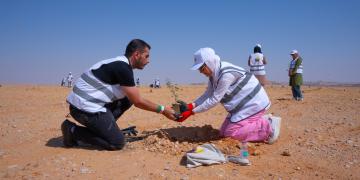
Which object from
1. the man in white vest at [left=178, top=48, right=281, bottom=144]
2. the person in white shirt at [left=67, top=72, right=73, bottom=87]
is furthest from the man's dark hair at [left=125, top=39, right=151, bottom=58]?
the person in white shirt at [left=67, top=72, right=73, bottom=87]

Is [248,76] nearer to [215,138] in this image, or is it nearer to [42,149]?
[215,138]

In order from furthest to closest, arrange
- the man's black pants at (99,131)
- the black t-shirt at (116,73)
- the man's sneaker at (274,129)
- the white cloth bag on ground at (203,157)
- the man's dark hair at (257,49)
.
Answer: the man's dark hair at (257,49)
the man's sneaker at (274,129)
the man's black pants at (99,131)
the black t-shirt at (116,73)
the white cloth bag on ground at (203,157)

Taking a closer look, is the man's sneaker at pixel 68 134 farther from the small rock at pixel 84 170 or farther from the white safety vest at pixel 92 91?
the small rock at pixel 84 170

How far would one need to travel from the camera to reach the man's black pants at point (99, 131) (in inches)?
163

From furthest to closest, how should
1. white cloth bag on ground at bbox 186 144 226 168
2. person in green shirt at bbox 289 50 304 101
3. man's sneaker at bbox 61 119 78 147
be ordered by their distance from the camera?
person in green shirt at bbox 289 50 304 101
man's sneaker at bbox 61 119 78 147
white cloth bag on ground at bbox 186 144 226 168

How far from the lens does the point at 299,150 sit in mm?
4270

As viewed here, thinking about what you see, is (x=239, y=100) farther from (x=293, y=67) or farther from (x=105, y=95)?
(x=293, y=67)

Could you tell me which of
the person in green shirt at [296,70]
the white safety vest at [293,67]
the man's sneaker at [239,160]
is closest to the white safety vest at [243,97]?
the man's sneaker at [239,160]

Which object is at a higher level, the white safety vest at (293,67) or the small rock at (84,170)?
the white safety vest at (293,67)

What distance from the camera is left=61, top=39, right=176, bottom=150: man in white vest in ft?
13.3

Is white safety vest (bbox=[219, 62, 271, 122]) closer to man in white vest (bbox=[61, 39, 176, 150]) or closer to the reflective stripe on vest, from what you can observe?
man in white vest (bbox=[61, 39, 176, 150])

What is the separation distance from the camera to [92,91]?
408 cm

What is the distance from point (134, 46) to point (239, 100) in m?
1.46

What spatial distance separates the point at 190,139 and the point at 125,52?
1.53 metres
